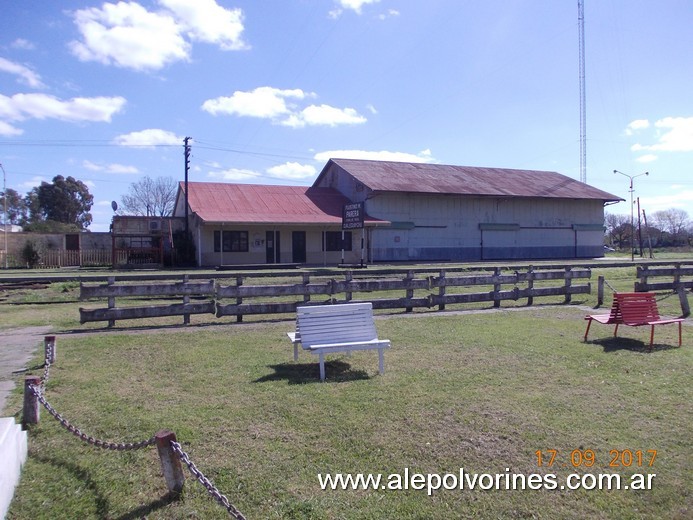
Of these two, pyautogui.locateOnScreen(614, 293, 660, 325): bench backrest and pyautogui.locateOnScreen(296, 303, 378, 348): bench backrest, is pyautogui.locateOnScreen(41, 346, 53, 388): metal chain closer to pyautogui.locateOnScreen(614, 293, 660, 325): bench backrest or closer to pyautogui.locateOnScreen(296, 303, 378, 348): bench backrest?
pyautogui.locateOnScreen(296, 303, 378, 348): bench backrest

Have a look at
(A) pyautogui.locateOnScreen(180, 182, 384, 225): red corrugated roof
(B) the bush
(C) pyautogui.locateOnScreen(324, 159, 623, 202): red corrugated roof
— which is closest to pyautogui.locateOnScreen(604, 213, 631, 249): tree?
(C) pyautogui.locateOnScreen(324, 159, 623, 202): red corrugated roof

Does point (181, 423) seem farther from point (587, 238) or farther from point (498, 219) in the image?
point (587, 238)

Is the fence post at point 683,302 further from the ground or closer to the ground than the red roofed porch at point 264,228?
closer to the ground

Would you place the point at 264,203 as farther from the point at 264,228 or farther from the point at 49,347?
the point at 49,347

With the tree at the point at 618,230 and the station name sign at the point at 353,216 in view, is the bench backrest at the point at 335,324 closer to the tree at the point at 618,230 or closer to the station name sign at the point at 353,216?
the station name sign at the point at 353,216

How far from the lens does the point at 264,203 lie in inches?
1479

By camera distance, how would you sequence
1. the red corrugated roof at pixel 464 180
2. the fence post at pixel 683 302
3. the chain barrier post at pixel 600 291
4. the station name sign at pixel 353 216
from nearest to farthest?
the fence post at pixel 683 302
the chain barrier post at pixel 600 291
the station name sign at pixel 353 216
the red corrugated roof at pixel 464 180

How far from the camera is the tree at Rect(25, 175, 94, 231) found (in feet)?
250

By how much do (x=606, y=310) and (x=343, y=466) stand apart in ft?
37.0

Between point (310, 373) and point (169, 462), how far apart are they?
339 centimetres

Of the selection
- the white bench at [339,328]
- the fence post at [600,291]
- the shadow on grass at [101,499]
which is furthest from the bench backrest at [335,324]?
the fence post at [600,291]

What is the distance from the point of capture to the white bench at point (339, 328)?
23.1ft

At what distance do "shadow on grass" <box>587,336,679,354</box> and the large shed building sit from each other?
73.1 ft

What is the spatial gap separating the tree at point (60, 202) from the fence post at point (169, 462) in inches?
3128
